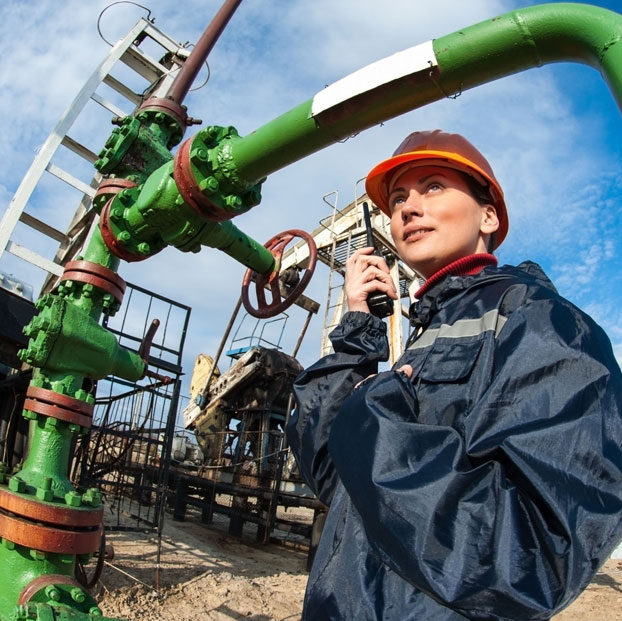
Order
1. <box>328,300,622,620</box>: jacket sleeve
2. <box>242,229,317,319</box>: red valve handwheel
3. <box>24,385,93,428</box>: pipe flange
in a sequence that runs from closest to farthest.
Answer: <box>328,300,622,620</box>: jacket sleeve < <box>24,385,93,428</box>: pipe flange < <box>242,229,317,319</box>: red valve handwheel

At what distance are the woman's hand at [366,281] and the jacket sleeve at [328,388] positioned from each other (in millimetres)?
48

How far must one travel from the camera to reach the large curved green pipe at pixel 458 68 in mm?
1223

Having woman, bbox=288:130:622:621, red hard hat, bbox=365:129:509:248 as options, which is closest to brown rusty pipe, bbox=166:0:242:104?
red hard hat, bbox=365:129:509:248

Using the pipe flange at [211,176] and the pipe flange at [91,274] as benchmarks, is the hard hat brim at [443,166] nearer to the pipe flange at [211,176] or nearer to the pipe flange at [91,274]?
the pipe flange at [211,176]

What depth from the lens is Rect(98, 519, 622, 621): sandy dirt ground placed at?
4.99m

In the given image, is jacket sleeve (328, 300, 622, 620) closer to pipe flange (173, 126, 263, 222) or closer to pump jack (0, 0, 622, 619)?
pump jack (0, 0, 622, 619)

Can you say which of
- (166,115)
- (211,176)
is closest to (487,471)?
(211,176)

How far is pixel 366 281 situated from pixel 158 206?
62.5 inches

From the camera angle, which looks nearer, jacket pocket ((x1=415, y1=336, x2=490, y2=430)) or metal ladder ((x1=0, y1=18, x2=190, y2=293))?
jacket pocket ((x1=415, y1=336, x2=490, y2=430))

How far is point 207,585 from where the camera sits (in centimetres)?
573

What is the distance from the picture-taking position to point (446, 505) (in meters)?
0.75

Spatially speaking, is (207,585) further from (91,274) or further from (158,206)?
(158,206)

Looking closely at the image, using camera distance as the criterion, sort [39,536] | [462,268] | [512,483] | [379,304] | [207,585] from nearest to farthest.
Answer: [512,483], [462,268], [379,304], [39,536], [207,585]

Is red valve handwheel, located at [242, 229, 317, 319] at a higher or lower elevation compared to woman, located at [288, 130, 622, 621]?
higher
